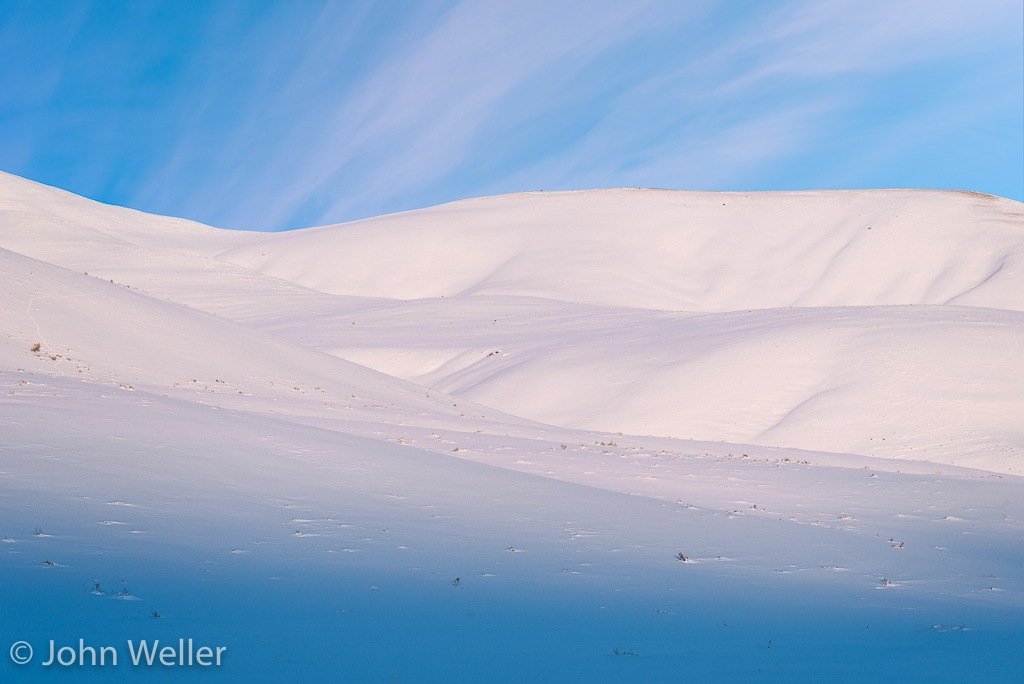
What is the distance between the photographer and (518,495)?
1401cm

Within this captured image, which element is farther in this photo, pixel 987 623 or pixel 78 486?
pixel 78 486

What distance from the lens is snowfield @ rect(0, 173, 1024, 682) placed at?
282 inches

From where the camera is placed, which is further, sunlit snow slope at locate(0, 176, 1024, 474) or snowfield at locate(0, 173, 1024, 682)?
sunlit snow slope at locate(0, 176, 1024, 474)

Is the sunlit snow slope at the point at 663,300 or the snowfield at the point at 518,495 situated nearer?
the snowfield at the point at 518,495

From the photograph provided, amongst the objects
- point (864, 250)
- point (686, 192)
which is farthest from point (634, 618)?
point (686, 192)

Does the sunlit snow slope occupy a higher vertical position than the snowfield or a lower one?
higher

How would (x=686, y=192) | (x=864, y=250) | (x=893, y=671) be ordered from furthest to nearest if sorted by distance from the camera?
(x=686, y=192) < (x=864, y=250) < (x=893, y=671)

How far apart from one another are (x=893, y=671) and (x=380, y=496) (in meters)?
7.94

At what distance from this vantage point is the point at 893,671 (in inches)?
272

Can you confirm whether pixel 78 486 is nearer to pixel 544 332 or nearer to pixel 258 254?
pixel 544 332

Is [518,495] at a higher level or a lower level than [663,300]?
lower

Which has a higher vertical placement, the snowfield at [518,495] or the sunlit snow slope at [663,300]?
the sunlit snow slope at [663,300]

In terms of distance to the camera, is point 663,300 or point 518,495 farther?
point 663,300

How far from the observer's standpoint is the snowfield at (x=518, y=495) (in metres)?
7.16
